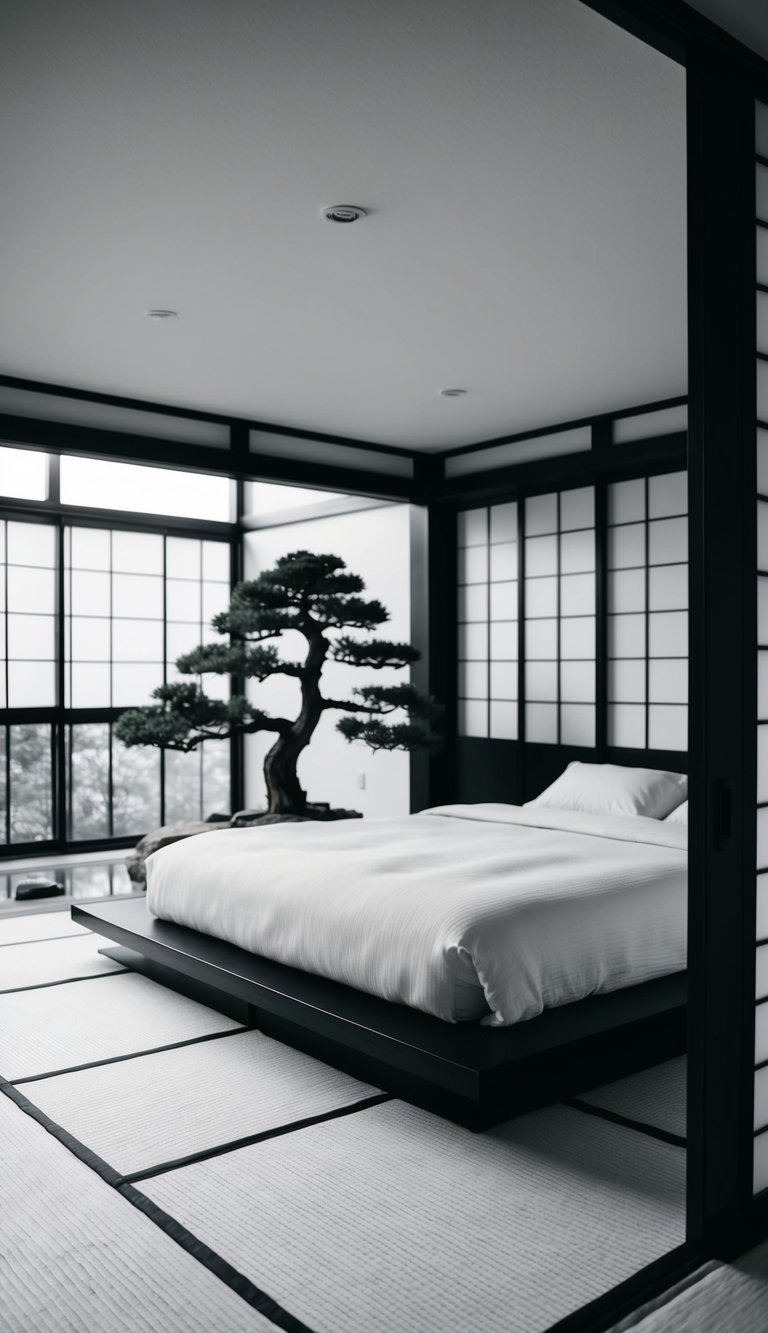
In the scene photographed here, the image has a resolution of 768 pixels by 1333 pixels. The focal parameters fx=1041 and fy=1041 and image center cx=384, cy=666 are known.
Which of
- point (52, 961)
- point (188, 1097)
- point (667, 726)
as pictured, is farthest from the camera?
point (667, 726)

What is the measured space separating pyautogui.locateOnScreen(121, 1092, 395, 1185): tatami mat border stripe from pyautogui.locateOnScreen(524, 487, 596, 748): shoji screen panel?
329 cm

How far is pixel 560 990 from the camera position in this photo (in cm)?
281

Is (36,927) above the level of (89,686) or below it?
below

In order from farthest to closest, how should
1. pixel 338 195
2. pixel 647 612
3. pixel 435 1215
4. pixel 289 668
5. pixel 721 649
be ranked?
pixel 289 668 < pixel 647 612 < pixel 338 195 < pixel 435 1215 < pixel 721 649

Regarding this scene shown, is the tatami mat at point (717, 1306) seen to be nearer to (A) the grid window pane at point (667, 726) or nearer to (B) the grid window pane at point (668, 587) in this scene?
(A) the grid window pane at point (667, 726)

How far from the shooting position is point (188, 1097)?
282 cm

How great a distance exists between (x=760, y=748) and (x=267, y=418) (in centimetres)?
410

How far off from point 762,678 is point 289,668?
3704 millimetres

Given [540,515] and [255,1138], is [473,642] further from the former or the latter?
[255,1138]

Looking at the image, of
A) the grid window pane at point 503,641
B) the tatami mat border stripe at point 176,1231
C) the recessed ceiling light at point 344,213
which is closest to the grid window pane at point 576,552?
the grid window pane at point 503,641

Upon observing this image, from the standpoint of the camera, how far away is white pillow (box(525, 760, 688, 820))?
4.89 m

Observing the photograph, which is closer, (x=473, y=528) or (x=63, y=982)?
(x=63, y=982)

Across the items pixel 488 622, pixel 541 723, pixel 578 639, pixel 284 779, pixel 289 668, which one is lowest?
pixel 284 779

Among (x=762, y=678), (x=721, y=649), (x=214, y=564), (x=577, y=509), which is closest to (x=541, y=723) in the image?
(x=577, y=509)
